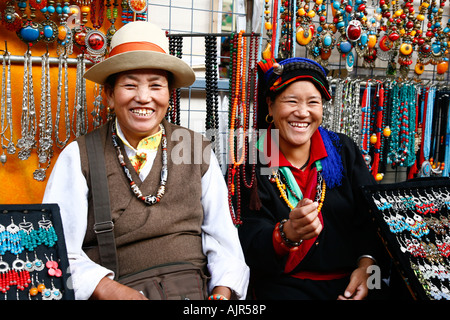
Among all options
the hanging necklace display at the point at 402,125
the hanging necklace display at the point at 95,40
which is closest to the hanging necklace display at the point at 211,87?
the hanging necklace display at the point at 95,40

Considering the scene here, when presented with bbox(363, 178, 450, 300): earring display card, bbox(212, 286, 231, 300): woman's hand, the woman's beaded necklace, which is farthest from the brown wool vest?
bbox(363, 178, 450, 300): earring display card

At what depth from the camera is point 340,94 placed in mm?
2348

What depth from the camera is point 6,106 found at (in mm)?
1841

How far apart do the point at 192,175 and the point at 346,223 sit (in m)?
0.74

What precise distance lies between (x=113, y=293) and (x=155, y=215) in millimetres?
311

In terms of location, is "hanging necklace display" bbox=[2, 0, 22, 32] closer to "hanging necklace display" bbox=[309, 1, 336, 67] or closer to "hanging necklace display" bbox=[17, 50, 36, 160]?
"hanging necklace display" bbox=[17, 50, 36, 160]

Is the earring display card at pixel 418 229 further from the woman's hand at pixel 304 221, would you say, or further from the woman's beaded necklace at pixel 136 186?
the woman's beaded necklace at pixel 136 186

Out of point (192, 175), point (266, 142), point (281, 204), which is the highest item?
point (266, 142)

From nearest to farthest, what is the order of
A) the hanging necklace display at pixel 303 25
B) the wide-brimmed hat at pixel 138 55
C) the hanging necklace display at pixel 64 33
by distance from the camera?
1. the wide-brimmed hat at pixel 138 55
2. the hanging necklace display at pixel 64 33
3. the hanging necklace display at pixel 303 25

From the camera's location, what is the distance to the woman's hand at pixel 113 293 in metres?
1.32

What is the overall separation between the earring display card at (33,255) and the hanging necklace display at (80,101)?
2.44 ft
